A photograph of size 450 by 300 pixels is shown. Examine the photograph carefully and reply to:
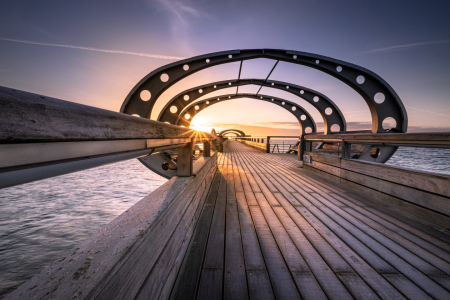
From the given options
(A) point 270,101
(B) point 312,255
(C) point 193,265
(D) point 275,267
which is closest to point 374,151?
(B) point 312,255

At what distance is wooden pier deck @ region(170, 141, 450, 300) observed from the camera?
4.71ft

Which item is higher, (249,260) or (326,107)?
(326,107)

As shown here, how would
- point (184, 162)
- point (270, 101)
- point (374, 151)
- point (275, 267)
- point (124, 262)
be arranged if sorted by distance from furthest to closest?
point (270, 101), point (374, 151), point (184, 162), point (275, 267), point (124, 262)

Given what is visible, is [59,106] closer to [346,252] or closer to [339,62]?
[346,252]

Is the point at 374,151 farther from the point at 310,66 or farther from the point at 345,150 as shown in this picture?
the point at 310,66

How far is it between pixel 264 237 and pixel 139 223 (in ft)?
5.36

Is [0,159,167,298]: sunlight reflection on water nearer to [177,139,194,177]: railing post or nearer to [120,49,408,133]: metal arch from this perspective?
[177,139,194,177]: railing post

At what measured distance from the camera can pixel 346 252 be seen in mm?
1893

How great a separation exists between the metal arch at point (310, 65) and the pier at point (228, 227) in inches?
132

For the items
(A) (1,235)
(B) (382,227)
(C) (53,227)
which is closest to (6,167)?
(B) (382,227)

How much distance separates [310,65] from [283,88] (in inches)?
168

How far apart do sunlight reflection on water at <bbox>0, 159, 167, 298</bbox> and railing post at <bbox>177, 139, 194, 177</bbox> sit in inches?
116

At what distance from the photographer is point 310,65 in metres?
6.73

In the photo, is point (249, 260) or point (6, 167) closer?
point (6, 167)
